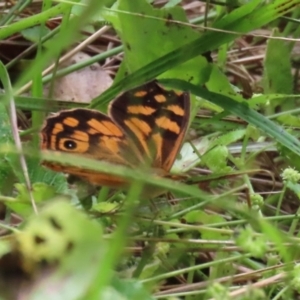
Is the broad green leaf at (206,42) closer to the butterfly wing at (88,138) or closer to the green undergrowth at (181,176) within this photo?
the green undergrowth at (181,176)

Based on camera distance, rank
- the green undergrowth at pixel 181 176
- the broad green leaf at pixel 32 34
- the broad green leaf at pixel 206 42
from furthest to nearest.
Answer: the broad green leaf at pixel 32 34, the broad green leaf at pixel 206 42, the green undergrowth at pixel 181 176

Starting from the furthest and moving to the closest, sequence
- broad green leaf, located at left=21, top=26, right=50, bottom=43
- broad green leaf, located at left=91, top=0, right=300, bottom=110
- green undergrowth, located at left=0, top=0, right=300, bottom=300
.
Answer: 1. broad green leaf, located at left=21, top=26, right=50, bottom=43
2. broad green leaf, located at left=91, top=0, right=300, bottom=110
3. green undergrowth, located at left=0, top=0, right=300, bottom=300

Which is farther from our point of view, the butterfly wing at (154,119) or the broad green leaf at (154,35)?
the broad green leaf at (154,35)

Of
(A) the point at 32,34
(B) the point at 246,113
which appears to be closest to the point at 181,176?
(B) the point at 246,113

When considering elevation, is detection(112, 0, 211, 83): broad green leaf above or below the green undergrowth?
above

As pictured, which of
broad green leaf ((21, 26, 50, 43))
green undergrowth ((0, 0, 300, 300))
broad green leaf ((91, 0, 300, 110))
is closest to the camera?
green undergrowth ((0, 0, 300, 300))

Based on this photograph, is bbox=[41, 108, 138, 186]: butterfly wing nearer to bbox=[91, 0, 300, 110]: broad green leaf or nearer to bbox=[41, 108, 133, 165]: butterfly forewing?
bbox=[41, 108, 133, 165]: butterfly forewing

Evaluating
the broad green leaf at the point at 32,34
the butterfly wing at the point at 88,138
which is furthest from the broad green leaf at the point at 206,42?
the broad green leaf at the point at 32,34

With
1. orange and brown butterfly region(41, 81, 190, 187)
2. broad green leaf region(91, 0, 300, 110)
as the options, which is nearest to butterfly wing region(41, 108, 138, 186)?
orange and brown butterfly region(41, 81, 190, 187)
